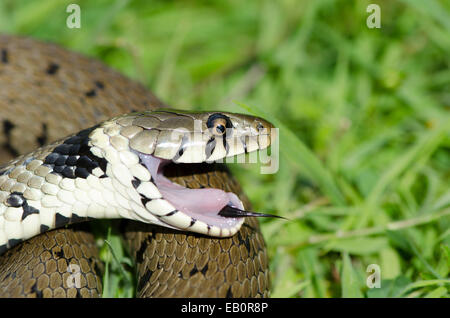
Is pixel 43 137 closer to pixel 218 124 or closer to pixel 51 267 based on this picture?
pixel 51 267

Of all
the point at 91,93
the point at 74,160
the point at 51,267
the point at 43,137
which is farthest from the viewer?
the point at 43,137

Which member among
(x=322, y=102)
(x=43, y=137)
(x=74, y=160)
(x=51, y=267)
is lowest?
(x=51, y=267)

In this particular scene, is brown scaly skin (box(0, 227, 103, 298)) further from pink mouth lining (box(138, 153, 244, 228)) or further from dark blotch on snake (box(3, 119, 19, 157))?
dark blotch on snake (box(3, 119, 19, 157))

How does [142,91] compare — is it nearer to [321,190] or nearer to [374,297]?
[321,190]

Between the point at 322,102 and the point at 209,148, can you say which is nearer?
the point at 209,148

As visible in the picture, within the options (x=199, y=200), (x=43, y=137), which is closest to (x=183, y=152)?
(x=199, y=200)

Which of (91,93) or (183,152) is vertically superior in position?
(91,93)

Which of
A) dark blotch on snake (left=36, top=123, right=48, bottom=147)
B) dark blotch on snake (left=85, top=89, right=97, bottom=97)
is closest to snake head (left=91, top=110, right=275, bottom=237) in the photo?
dark blotch on snake (left=85, top=89, right=97, bottom=97)
